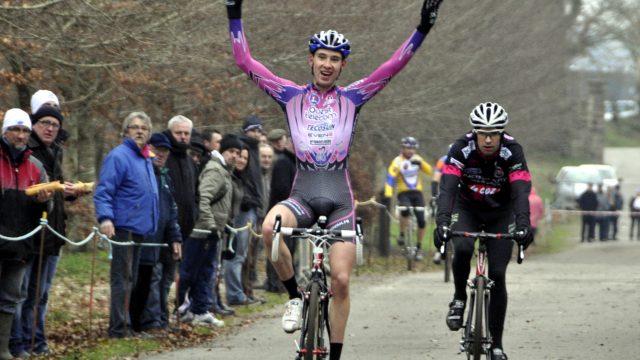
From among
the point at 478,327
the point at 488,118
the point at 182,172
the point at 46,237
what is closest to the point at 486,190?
the point at 488,118

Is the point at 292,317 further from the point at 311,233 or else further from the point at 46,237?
the point at 46,237

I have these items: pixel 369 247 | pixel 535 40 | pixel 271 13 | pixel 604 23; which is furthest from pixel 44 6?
pixel 604 23

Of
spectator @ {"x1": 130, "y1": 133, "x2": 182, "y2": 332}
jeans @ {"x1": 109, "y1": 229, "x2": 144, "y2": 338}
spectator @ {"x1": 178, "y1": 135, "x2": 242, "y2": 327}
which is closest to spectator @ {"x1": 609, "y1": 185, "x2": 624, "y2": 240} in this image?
spectator @ {"x1": 178, "y1": 135, "x2": 242, "y2": 327}

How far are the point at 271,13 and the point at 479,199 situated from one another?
1058 centimetres

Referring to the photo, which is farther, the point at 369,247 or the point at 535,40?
the point at 535,40

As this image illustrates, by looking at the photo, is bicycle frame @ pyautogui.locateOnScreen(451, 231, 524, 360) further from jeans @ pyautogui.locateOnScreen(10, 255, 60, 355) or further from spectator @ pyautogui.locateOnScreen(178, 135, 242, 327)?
spectator @ pyautogui.locateOnScreen(178, 135, 242, 327)

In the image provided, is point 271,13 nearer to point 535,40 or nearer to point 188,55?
point 188,55

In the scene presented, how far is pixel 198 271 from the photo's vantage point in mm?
15859

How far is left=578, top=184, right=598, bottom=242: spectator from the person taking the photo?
138 feet

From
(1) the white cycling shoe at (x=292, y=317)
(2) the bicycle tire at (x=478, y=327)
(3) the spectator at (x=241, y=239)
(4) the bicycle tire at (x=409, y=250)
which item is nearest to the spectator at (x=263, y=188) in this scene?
(3) the spectator at (x=241, y=239)

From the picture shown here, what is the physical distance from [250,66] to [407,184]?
663 inches

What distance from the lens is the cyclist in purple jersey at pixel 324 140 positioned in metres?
10.4

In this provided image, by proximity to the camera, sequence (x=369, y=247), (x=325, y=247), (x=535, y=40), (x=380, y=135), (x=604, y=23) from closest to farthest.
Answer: (x=325, y=247)
(x=369, y=247)
(x=380, y=135)
(x=535, y=40)
(x=604, y=23)

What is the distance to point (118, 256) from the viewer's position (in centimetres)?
1366
